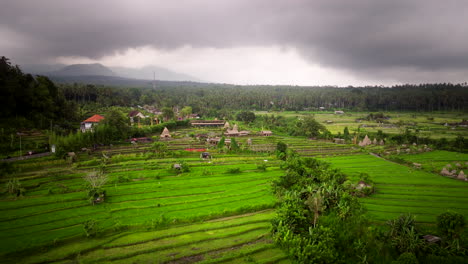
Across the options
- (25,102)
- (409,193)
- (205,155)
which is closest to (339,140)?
(409,193)

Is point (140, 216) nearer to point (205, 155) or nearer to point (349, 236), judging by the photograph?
point (349, 236)

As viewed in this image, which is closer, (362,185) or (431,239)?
(431,239)

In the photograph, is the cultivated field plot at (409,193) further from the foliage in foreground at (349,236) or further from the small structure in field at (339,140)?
the small structure in field at (339,140)

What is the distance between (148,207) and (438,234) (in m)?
24.6

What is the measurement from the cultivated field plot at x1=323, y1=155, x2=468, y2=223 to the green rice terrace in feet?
0.39

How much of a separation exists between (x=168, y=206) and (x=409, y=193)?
2755 cm

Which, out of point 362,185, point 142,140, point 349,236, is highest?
point 142,140

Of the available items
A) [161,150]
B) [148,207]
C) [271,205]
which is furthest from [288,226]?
[161,150]

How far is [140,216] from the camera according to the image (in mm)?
21062

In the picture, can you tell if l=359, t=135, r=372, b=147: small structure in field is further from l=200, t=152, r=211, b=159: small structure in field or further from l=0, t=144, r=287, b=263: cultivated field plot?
l=200, t=152, r=211, b=159: small structure in field

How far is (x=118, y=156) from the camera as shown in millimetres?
36500

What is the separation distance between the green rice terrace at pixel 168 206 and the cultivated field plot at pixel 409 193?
0.39ft

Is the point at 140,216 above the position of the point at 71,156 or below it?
below

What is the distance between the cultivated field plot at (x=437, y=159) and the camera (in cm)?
3738
